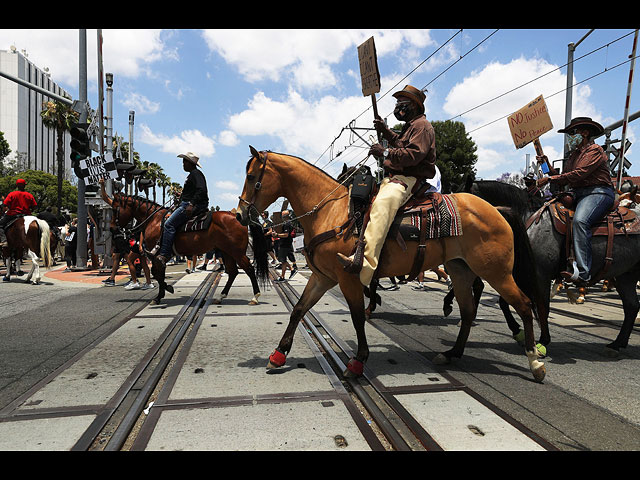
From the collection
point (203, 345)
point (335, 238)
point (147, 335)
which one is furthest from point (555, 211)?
point (147, 335)

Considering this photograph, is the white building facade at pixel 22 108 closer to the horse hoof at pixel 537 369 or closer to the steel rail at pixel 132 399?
the steel rail at pixel 132 399

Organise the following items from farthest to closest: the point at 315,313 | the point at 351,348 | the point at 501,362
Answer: the point at 315,313, the point at 351,348, the point at 501,362

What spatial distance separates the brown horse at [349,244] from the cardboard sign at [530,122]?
7.67 ft

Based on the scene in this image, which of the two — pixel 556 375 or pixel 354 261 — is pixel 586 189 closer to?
pixel 556 375

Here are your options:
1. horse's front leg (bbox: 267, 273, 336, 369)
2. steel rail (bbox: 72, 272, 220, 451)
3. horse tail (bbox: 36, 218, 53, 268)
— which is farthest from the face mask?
horse tail (bbox: 36, 218, 53, 268)

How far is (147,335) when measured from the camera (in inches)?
221

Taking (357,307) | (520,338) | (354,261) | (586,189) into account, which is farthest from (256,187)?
(586,189)

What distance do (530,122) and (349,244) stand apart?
3.84 m

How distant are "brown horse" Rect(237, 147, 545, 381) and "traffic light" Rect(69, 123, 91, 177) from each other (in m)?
9.33

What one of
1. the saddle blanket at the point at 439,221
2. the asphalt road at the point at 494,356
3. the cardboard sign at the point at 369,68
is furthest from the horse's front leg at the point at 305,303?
the cardboard sign at the point at 369,68

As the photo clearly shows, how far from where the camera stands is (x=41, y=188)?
204 feet
